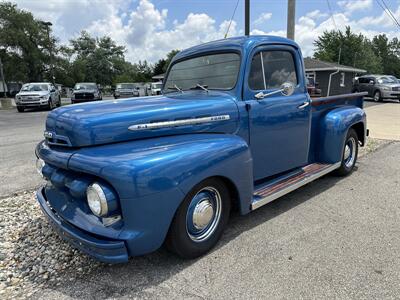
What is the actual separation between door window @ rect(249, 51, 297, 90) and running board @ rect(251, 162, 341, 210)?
1.13 metres

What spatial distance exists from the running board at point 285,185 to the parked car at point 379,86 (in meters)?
21.9

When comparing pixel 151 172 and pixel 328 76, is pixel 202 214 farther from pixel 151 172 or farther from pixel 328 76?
pixel 328 76

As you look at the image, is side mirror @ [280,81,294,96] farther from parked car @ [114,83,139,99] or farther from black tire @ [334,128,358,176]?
parked car @ [114,83,139,99]

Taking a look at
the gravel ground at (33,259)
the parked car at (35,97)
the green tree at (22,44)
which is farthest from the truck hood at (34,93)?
the green tree at (22,44)

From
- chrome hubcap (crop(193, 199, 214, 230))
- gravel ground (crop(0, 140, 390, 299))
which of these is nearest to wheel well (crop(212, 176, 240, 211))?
chrome hubcap (crop(193, 199, 214, 230))

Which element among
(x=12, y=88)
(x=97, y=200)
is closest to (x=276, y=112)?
(x=97, y=200)

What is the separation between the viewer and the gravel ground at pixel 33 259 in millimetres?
2748

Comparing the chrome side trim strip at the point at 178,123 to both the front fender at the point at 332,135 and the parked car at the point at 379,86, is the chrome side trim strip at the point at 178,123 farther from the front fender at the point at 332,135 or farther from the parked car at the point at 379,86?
the parked car at the point at 379,86

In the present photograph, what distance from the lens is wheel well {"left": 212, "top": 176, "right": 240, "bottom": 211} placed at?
124 inches

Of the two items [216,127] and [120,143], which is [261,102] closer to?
[216,127]

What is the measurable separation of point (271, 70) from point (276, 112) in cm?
52

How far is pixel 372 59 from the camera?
57469 mm

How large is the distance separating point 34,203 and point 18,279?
183 cm

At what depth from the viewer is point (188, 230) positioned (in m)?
3.00
